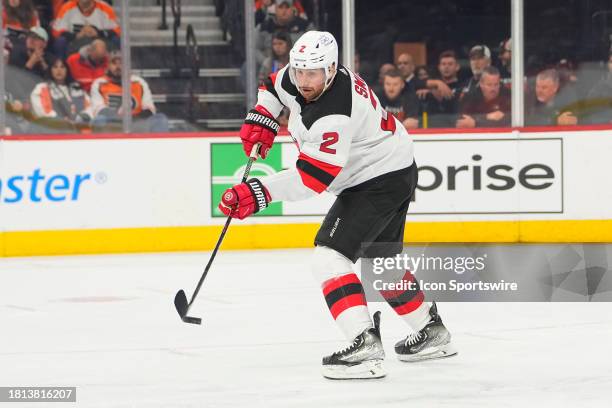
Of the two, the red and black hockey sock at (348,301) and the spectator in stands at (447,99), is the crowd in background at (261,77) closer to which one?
the spectator in stands at (447,99)

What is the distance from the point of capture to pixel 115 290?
7086 millimetres

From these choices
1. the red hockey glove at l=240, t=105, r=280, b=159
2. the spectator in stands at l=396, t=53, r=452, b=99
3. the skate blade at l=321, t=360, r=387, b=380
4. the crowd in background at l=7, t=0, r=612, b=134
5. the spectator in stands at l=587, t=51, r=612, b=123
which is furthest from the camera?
the spectator in stands at l=396, t=53, r=452, b=99

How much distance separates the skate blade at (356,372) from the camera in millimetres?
4406

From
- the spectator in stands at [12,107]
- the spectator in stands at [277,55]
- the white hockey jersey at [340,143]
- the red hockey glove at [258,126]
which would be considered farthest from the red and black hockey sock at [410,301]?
the spectator in stands at [12,107]

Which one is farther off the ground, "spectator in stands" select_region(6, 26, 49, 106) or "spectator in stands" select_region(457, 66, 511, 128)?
"spectator in stands" select_region(6, 26, 49, 106)

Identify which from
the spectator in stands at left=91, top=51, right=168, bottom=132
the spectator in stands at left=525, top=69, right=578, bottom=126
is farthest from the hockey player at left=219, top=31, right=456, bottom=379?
the spectator in stands at left=525, top=69, right=578, bottom=126

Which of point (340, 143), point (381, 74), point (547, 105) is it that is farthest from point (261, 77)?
point (340, 143)

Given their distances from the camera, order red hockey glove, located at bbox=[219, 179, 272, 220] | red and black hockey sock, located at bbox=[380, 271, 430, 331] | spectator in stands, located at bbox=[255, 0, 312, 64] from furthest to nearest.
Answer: spectator in stands, located at bbox=[255, 0, 312, 64] < red and black hockey sock, located at bbox=[380, 271, 430, 331] < red hockey glove, located at bbox=[219, 179, 272, 220]

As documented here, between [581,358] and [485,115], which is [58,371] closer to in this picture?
[581,358]

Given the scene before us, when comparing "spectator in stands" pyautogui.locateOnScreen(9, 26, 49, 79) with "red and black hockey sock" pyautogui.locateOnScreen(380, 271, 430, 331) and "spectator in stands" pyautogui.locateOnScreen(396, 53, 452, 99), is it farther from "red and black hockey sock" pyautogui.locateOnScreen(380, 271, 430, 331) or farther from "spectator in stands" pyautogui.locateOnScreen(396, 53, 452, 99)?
"red and black hockey sock" pyautogui.locateOnScreen(380, 271, 430, 331)

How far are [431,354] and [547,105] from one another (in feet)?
16.3

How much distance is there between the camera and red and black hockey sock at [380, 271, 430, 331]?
477 cm

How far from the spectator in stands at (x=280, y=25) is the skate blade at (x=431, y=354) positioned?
4.78 m

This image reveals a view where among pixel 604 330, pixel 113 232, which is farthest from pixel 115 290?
pixel 604 330
